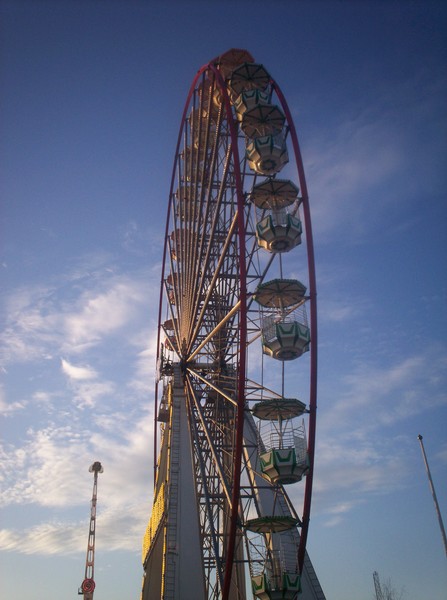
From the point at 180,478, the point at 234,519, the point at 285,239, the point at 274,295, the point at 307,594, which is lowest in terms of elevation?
the point at 307,594

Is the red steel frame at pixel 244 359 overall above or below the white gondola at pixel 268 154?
below

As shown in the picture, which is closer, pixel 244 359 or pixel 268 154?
pixel 244 359

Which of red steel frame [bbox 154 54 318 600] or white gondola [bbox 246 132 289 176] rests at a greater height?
white gondola [bbox 246 132 289 176]

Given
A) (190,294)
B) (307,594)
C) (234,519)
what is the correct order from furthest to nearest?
(190,294), (307,594), (234,519)

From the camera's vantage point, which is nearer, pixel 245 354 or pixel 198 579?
pixel 245 354

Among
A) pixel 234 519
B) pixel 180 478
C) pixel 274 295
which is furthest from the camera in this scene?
pixel 180 478

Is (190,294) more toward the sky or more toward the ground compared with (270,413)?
more toward the sky

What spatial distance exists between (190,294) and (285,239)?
5.98 m

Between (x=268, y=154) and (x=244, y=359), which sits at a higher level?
(x=268, y=154)

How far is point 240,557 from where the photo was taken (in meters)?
22.2

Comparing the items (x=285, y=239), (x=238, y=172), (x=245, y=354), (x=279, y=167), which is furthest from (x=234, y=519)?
(x=279, y=167)

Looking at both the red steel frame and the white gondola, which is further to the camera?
the white gondola

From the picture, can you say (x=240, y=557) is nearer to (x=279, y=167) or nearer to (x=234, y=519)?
(x=234, y=519)

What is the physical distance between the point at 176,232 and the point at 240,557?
46.9 ft
